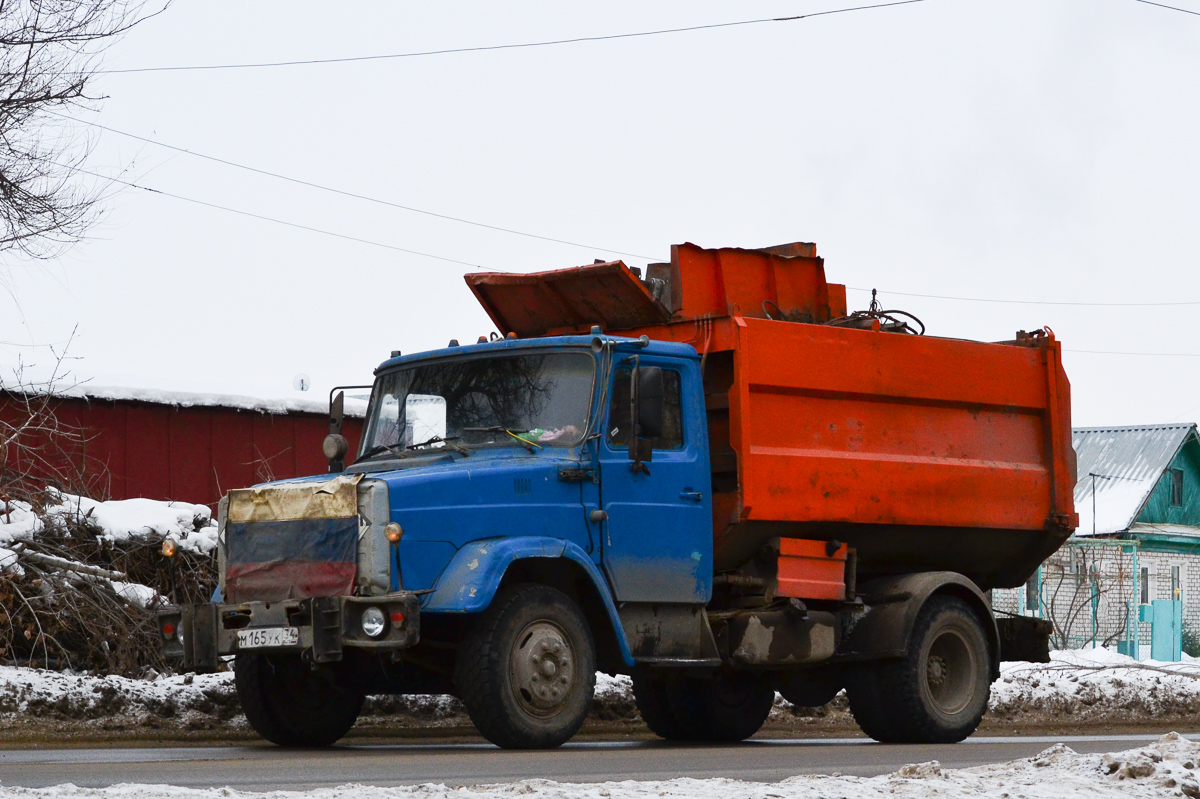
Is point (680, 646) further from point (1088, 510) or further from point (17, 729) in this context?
point (1088, 510)

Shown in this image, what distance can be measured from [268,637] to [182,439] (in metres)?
10.3

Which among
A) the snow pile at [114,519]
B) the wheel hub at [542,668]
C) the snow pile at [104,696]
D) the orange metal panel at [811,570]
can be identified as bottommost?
the snow pile at [104,696]

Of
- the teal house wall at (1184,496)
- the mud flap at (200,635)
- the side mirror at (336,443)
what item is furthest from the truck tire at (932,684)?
the teal house wall at (1184,496)

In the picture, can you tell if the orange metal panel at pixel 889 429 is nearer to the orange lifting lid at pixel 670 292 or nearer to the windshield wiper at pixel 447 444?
the orange lifting lid at pixel 670 292

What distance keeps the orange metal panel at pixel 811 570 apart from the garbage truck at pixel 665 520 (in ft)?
0.06

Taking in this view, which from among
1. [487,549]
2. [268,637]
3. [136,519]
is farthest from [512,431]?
[136,519]

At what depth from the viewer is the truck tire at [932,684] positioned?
464 inches

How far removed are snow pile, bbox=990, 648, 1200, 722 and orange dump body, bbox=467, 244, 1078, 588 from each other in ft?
11.3

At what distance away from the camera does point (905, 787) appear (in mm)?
6711

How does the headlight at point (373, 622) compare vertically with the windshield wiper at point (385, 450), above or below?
below

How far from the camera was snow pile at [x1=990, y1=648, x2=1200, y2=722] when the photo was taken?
1617 cm

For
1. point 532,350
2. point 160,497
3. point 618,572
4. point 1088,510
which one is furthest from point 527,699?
point 1088,510

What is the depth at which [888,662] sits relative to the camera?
1188cm

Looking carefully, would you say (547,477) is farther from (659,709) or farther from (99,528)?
(99,528)
